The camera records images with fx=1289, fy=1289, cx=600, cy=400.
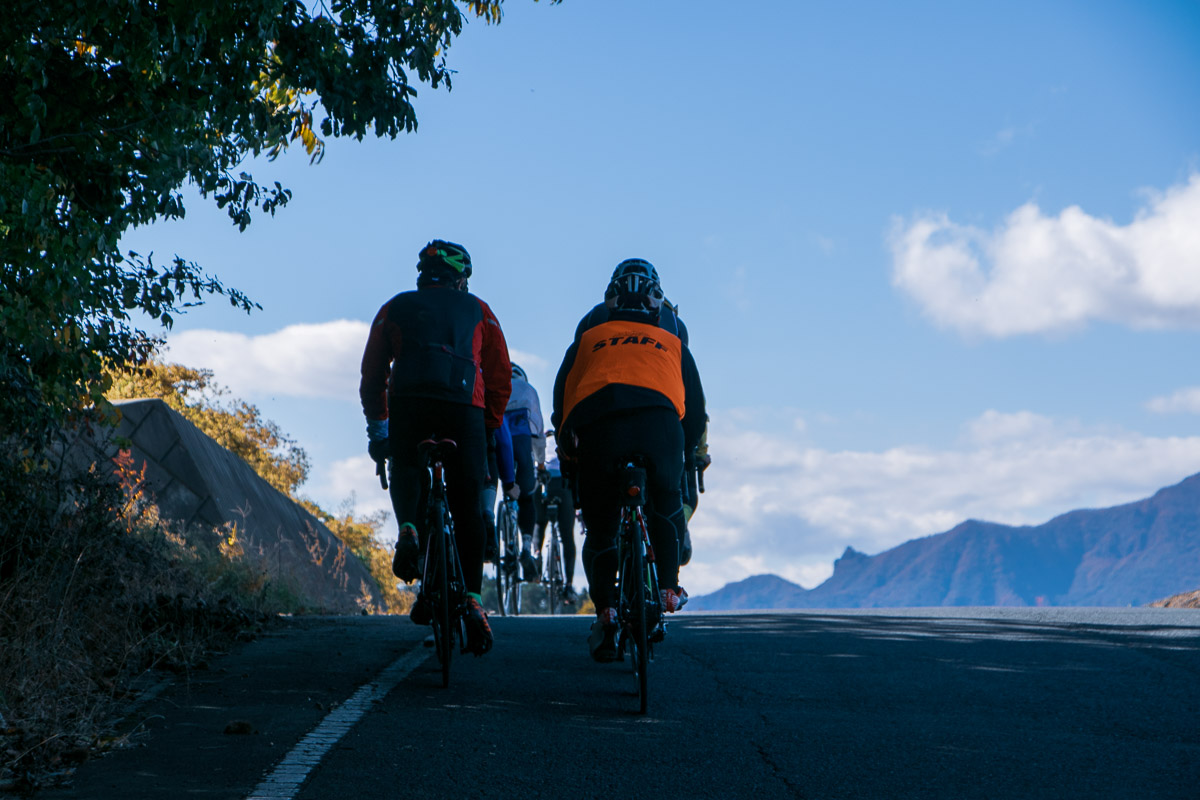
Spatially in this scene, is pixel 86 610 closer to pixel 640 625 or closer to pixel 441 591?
pixel 441 591

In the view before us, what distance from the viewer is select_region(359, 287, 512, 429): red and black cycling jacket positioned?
6.68m

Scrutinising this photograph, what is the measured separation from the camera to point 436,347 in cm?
668

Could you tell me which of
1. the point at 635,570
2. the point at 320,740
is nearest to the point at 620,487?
the point at 635,570

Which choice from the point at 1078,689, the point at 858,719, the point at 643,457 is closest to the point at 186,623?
the point at 643,457

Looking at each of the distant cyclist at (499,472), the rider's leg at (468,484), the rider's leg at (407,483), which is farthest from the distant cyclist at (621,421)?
the distant cyclist at (499,472)

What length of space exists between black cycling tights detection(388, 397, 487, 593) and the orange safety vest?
0.56 metres

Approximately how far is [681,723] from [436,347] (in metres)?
2.30

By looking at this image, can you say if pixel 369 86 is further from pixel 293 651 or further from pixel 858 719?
pixel 858 719

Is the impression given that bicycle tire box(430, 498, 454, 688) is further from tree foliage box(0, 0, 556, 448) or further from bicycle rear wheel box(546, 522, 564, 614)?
bicycle rear wheel box(546, 522, 564, 614)

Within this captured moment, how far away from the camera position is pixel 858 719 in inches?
236

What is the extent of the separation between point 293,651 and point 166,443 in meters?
10.2

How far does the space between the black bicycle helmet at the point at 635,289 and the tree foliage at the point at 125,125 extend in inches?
89.0

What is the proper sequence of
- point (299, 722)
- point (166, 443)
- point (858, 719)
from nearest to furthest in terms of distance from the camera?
point (299, 722), point (858, 719), point (166, 443)

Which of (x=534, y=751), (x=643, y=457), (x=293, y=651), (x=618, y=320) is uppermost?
(x=618, y=320)
